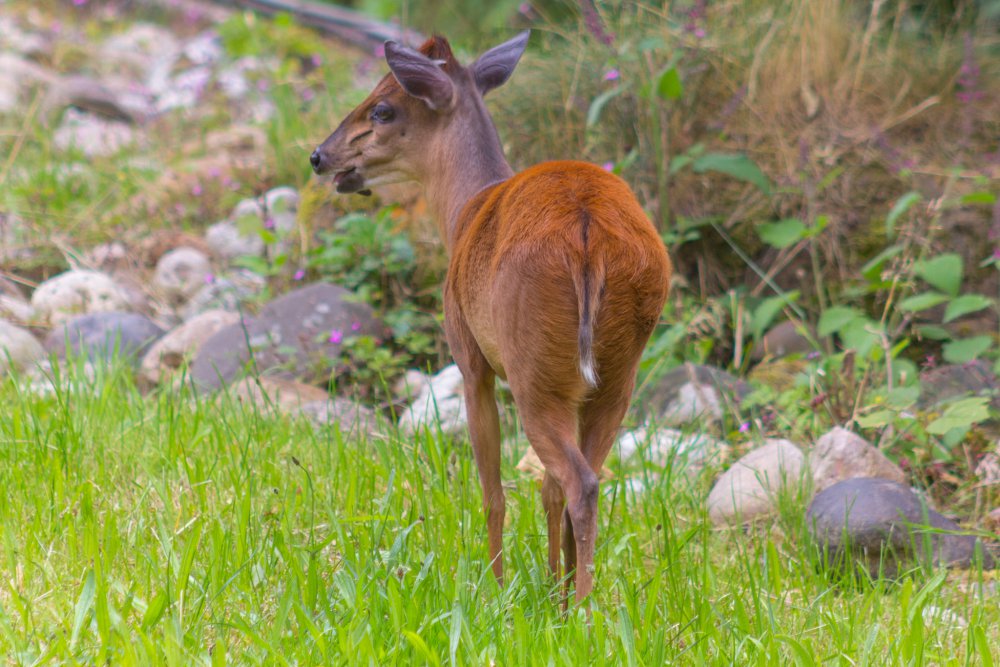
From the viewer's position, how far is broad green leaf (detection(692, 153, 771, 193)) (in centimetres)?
524

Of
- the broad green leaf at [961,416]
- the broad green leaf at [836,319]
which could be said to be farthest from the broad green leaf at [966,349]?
the broad green leaf at [961,416]

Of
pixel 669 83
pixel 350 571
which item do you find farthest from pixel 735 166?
pixel 350 571

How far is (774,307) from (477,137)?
→ 1979 mm

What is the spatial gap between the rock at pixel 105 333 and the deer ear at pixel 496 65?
7.44 ft

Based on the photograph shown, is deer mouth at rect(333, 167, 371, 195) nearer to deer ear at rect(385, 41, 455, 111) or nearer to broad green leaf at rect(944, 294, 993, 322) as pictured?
deer ear at rect(385, 41, 455, 111)

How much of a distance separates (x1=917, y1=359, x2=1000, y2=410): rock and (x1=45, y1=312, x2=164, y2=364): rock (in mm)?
3228

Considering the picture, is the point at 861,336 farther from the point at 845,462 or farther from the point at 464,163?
the point at 464,163

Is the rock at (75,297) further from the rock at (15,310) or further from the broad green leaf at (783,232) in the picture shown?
the broad green leaf at (783,232)

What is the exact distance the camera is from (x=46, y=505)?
3.19 metres

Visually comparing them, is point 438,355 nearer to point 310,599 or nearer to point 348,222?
point 348,222

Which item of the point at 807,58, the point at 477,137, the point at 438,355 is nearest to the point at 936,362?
the point at 807,58

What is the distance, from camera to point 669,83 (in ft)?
16.9

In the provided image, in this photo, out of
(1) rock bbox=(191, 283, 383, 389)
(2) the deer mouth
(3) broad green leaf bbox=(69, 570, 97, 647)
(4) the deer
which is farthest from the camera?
(1) rock bbox=(191, 283, 383, 389)

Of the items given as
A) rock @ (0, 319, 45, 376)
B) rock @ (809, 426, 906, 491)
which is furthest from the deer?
rock @ (0, 319, 45, 376)
